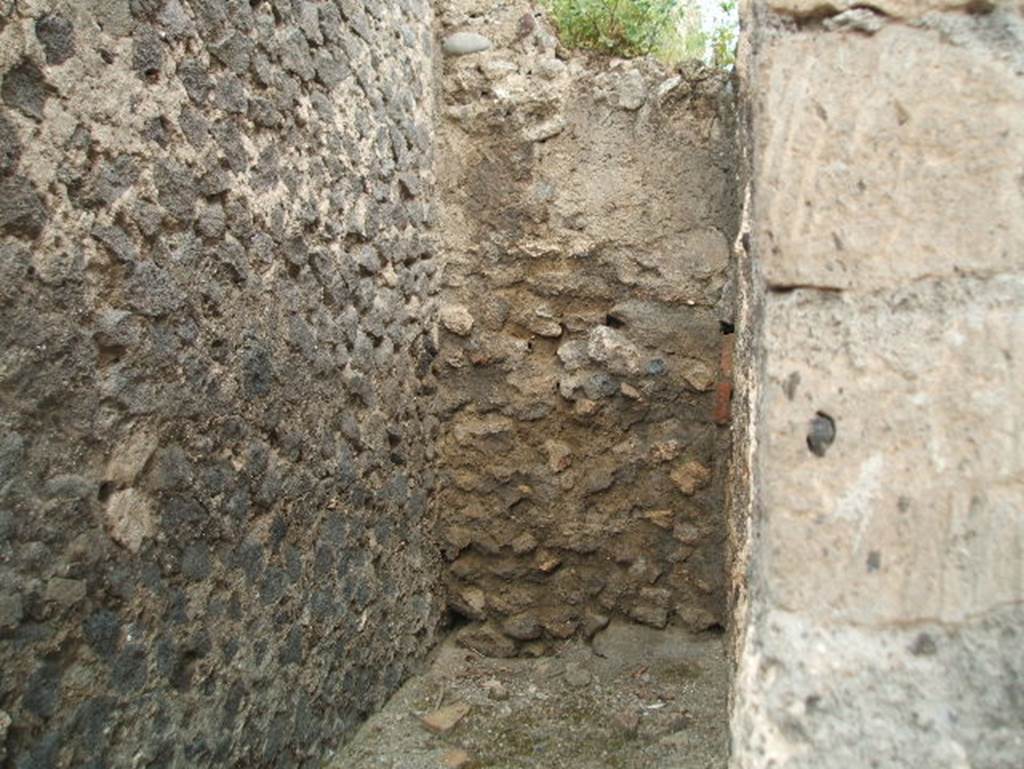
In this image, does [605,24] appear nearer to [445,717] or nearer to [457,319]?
[457,319]

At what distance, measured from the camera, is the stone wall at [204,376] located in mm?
1630

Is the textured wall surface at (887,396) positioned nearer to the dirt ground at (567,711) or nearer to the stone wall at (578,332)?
the dirt ground at (567,711)

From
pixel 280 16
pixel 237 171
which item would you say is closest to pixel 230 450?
pixel 237 171

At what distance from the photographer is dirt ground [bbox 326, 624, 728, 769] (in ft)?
9.36

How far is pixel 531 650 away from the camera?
3469mm

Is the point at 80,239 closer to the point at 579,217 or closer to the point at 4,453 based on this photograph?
the point at 4,453

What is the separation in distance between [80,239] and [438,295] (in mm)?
1792

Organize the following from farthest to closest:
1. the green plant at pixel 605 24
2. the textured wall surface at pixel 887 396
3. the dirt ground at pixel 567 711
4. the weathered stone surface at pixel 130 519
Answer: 1. the green plant at pixel 605 24
2. the dirt ground at pixel 567 711
3. the weathered stone surface at pixel 130 519
4. the textured wall surface at pixel 887 396

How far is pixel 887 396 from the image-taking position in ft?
2.50

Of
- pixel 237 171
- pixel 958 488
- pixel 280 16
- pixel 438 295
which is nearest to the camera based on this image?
pixel 958 488

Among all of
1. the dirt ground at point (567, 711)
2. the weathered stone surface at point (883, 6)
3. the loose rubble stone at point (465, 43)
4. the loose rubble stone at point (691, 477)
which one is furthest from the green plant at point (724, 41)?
the weathered stone surface at point (883, 6)

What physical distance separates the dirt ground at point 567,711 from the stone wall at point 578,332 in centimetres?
10

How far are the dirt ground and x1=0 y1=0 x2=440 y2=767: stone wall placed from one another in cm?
15

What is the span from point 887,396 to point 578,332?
2643 millimetres
